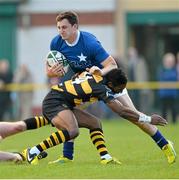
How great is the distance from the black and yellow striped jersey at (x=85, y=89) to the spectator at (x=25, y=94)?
43.7 ft

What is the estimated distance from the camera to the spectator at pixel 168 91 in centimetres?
2362

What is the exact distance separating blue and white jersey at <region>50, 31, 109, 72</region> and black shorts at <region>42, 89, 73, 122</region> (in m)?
0.57

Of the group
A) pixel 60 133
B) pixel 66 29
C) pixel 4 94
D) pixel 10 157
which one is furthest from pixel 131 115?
pixel 4 94

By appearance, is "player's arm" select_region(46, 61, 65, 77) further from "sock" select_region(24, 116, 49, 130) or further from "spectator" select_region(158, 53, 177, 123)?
"spectator" select_region(158, 53, 177, 123)

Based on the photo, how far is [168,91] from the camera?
79.6ft

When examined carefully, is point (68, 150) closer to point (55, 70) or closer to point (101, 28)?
point (55, 70)

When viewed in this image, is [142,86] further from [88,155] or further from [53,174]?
[53,174]

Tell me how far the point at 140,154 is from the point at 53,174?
324cm

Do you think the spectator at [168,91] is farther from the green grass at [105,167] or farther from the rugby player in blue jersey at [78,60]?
the rugby player in blue jersey at [78,60]

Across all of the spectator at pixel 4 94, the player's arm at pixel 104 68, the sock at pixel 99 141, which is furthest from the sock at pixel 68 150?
the spectator at pixel 4 94

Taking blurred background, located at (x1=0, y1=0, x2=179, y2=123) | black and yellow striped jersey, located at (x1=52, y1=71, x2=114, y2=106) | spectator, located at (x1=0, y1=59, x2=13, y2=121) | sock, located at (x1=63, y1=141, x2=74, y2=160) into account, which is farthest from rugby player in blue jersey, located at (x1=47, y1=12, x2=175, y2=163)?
blurred background, located at (x1=0, y1=0, x2=179, y2=123)

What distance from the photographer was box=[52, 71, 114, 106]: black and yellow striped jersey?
11.8 meters

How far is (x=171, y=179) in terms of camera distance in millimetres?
10406

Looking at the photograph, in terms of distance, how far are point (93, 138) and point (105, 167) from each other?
0.83 m
